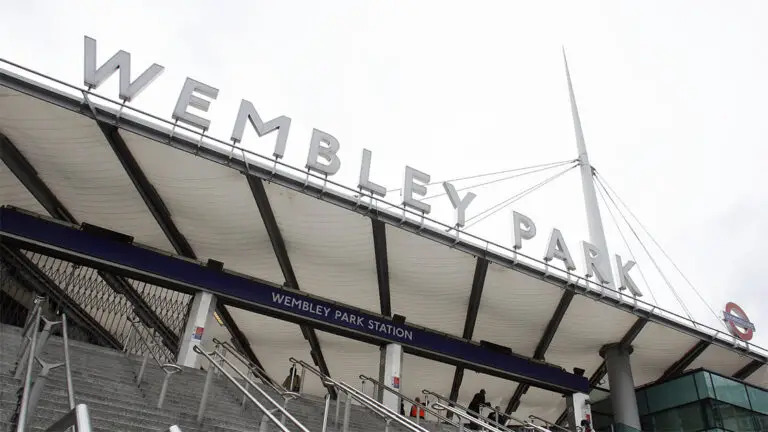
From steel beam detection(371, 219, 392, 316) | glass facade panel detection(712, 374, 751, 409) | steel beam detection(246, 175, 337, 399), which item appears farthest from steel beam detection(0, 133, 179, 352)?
glass facade panel detection(712, 374, 751, 409)

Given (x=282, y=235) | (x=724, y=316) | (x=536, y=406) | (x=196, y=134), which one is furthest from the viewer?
(x=536, y=406)

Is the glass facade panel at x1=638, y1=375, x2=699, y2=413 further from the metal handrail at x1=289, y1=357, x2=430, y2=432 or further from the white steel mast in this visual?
the metal handrail at x1=289, y1=357, x2=430, y2=432

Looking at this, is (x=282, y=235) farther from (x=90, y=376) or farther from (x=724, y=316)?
(x=724, y=316)

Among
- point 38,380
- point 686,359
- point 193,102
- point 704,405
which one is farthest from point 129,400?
point 686,359

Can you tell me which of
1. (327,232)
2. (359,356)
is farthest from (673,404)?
(327,232)

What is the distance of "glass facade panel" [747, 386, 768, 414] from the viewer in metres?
18.5

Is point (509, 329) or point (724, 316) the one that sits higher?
point (724, 316)

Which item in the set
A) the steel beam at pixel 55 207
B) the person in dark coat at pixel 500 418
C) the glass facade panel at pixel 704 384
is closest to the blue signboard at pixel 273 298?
the steel beam at pixel 55 207

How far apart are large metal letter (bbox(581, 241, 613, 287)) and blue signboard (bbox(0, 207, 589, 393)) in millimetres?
4114

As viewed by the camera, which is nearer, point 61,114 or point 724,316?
point 61,114

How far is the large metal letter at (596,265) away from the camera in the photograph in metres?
17.4

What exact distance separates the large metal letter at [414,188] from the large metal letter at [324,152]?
1.98 meters

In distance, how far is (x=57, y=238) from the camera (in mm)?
13695

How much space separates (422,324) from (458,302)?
6.39ft
